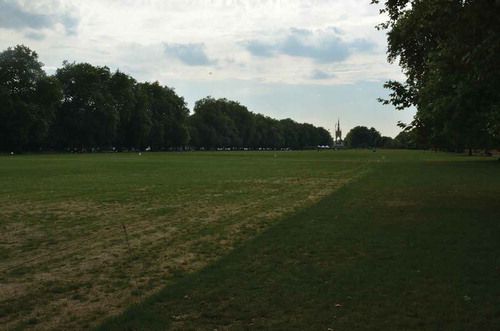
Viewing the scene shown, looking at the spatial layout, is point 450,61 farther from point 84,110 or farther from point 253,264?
point 84,110

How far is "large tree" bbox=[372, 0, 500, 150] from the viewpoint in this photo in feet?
38.5

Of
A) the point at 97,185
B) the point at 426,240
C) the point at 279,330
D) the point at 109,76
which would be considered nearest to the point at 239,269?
the point at 279,330

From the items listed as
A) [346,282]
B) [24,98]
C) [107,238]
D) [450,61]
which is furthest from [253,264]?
[24,98]

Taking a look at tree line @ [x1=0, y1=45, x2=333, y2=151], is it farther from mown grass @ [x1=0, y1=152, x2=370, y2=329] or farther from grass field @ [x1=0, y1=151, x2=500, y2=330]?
grass field @ [x1=0, y1=151, x2=500, y2=330]

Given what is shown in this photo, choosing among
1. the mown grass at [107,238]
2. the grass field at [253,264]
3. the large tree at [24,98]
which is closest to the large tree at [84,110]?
the large tree at [24,98]

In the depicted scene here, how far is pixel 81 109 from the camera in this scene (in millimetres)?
100375

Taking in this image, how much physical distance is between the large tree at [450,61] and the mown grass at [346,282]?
479 centimetres

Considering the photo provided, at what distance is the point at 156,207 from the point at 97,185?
1025 centimetres

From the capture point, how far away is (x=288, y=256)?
1011 centimetres

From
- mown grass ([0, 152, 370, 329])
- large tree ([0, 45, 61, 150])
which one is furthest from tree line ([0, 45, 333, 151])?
mown grass ([0, 152, 370, 329])

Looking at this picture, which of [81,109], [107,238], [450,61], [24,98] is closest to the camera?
[107,238]

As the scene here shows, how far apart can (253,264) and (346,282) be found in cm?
213

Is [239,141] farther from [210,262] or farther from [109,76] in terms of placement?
[210,262]

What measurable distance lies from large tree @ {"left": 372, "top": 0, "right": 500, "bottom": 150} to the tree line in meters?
76.2
